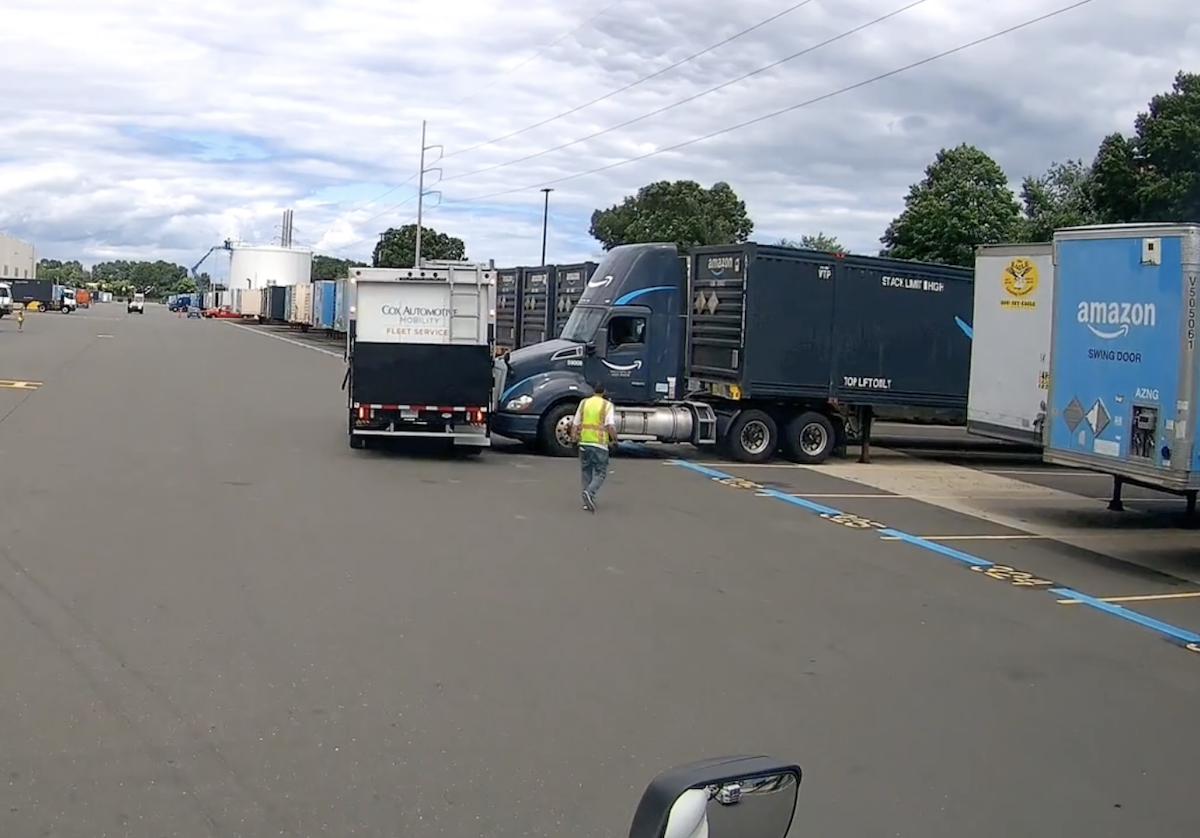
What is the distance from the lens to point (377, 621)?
8.68 m

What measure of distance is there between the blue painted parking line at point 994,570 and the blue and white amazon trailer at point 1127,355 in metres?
1.94

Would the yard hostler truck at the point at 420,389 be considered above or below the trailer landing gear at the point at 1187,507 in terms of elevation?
above

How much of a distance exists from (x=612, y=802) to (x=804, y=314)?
1640cm

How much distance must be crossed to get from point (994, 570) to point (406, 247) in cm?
9680

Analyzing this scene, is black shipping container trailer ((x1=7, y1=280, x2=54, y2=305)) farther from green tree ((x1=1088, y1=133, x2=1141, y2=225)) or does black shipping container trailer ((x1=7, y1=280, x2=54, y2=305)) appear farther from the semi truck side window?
the semi truck side window

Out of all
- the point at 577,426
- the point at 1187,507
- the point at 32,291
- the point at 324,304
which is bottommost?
the point at 1187,507

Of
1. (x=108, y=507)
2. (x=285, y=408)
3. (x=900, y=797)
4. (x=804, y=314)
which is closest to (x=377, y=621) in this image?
(x=900, y=797)

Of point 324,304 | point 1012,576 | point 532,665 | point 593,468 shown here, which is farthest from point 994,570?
point 324,304

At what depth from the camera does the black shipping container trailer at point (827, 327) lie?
68.8ft

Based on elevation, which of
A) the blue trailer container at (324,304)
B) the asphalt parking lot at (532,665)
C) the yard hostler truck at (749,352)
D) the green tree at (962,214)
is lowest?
the asphalt parking lot at (532,665)

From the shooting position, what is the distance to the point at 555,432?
2067 cm

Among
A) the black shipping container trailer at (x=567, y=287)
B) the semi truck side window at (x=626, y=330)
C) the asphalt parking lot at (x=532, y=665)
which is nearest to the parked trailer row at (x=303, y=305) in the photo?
the black shipping container trailer at (x=567, y=287)

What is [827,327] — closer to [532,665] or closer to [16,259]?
[532,665]

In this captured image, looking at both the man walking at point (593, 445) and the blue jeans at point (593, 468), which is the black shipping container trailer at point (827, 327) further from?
the blue jeans at point (593, 468)
